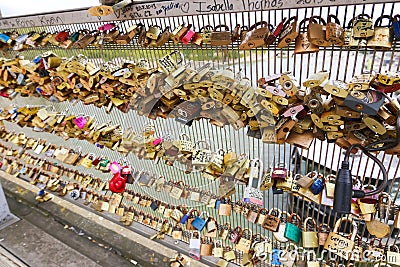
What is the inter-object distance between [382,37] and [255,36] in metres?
0.35

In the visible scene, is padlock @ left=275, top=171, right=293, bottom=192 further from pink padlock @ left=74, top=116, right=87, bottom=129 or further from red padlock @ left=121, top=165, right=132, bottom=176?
pink padlock @ left=74, top=116, right=87, bottom=129

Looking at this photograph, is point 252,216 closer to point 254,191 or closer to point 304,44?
point 254,191

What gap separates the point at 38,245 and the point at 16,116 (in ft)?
3.03

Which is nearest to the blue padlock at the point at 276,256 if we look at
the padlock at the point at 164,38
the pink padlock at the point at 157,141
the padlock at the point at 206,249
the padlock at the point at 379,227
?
the padlock at the point at 206,249

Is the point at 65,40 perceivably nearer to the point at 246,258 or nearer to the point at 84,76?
the point at 84,76

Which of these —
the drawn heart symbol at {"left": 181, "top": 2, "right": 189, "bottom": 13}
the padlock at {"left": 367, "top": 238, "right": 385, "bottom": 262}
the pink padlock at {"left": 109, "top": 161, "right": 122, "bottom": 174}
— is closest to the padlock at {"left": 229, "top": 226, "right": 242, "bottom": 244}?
the padlock at {"left": 367, "top": 238, "right": 385, "bottom": 262}

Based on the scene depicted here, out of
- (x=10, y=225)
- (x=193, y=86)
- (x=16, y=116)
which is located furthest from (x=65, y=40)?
(x=10, y=225)

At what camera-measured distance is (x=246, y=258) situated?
1.65 metres

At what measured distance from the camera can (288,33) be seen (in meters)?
0.96

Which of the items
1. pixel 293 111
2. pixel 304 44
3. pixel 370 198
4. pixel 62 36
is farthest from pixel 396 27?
pixel 62 36

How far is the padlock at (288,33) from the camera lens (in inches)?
37.2

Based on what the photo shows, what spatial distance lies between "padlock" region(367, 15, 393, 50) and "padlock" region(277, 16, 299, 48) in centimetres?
20

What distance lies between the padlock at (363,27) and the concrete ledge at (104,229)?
161 centimetres

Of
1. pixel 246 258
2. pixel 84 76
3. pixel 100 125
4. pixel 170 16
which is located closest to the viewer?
pixel 170 16
